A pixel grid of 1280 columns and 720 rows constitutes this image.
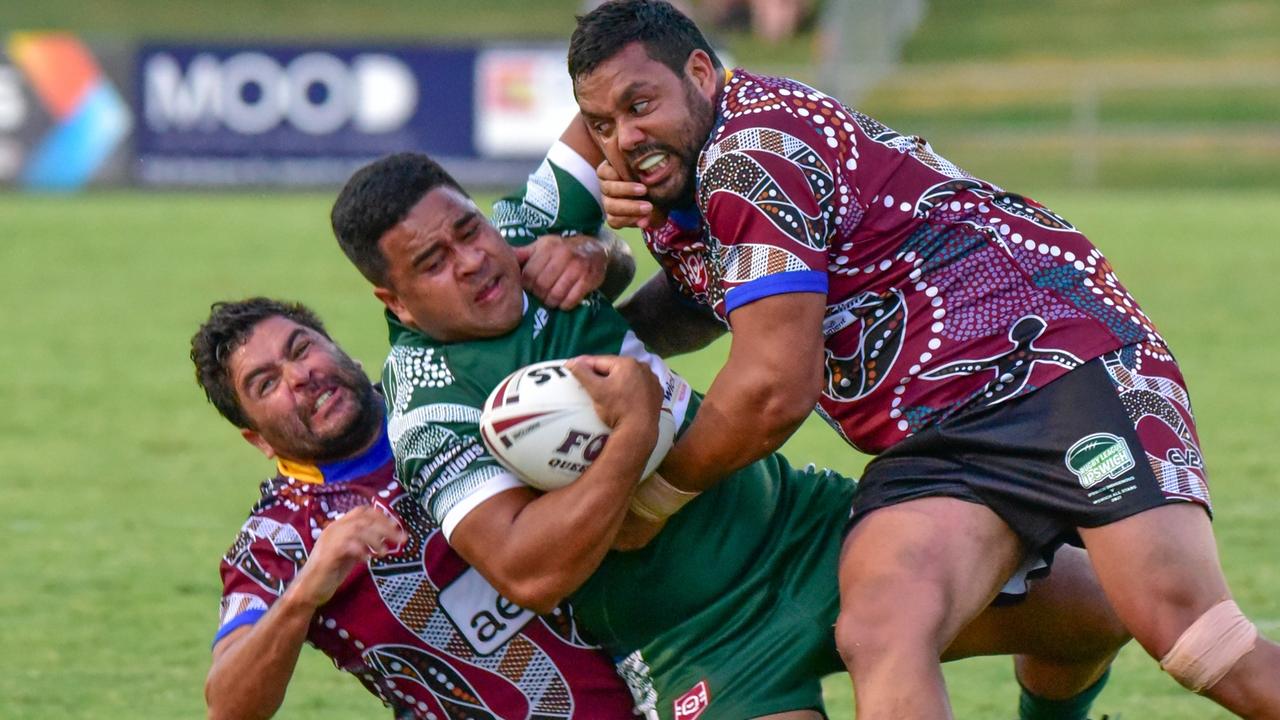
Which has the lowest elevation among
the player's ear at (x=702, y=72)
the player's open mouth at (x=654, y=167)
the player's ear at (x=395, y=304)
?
the player's ear at (x=395, y=304)

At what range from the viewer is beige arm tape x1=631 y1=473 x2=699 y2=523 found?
4.38 meters

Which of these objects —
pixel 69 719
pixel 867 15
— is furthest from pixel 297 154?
pixel 69 719

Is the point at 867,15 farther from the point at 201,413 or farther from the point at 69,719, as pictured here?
the point at 69,719

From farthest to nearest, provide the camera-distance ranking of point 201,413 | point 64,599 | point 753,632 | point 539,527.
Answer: point 201,413
point 64,599
point 753,632
point 539,527

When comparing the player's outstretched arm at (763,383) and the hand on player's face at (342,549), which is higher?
the player's outstretched arm at (763,383)

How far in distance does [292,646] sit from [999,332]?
71.2 inches

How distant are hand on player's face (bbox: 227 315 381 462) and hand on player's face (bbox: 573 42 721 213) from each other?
0.95m

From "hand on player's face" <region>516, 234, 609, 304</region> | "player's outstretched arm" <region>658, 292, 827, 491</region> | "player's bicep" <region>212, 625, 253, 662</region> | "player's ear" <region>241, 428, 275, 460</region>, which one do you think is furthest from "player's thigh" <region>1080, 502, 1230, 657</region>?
"player's ear" <region>241, 428, 275, 460</region>

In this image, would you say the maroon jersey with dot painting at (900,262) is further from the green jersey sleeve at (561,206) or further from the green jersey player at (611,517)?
the green jersey sleeve at (561,206)

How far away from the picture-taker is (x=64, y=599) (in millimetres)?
6918

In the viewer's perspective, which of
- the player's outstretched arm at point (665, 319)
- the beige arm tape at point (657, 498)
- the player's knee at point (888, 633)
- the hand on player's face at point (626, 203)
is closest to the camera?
the player's knee at point (888, 633)

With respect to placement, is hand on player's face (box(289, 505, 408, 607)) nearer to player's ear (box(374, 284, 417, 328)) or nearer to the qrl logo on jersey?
player's ear (box(374, 284, 417, 328))

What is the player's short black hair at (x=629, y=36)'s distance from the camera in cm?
441

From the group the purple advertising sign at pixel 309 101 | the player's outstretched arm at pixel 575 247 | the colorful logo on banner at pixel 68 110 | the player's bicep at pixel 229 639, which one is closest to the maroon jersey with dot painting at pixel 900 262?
the player's outstretched arm at pixel 575 247
